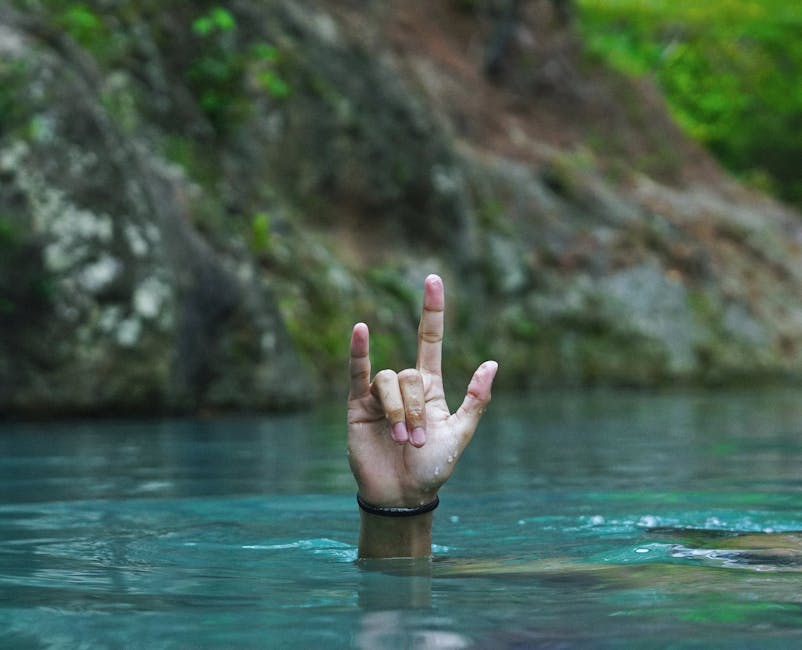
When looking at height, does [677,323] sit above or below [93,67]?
below

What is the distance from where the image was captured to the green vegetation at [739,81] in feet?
113

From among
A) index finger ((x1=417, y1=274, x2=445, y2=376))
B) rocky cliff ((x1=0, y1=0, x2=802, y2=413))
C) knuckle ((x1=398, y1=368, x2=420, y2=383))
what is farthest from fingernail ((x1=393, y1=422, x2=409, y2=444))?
rocky cliff ((x1=0, y1=0, x2=802, y2=413))

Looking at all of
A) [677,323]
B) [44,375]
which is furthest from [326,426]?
[677,323]

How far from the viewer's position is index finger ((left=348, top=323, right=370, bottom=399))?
11.9 feet

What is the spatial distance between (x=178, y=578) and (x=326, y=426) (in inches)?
244

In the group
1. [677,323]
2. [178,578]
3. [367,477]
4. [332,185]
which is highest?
[332,185]

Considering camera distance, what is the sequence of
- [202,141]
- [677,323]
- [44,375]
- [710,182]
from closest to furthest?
[44,375] → [202,141] → [677,323] → [710,182]

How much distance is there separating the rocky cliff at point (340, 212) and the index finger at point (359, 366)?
602cm

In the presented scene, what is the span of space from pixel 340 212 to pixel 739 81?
22.2 metres

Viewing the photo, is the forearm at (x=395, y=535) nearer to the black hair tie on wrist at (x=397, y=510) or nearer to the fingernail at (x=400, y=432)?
the black hair tie on wrist at (x=397, y=510)

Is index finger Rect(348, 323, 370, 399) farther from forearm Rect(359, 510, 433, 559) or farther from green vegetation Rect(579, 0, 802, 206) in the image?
green vegetation Rect(579, 0, 802, 206)

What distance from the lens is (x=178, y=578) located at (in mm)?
3375

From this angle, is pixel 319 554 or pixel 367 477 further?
pixel 319 554

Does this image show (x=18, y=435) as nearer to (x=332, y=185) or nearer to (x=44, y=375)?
(x=44, y=375)
